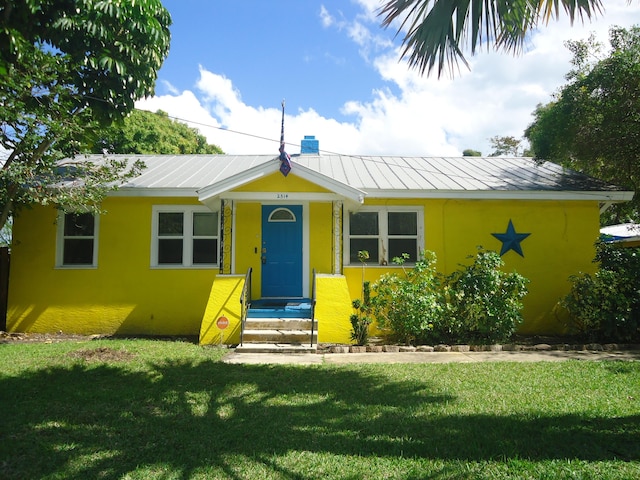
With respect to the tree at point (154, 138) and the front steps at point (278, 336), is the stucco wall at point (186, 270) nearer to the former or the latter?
the front steps at point (278, 336)

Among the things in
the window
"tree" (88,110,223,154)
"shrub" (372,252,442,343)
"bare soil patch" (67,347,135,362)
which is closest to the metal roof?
the window

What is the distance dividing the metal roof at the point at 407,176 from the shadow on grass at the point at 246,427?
474cm

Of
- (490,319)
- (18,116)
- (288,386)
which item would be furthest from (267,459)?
(18,116)

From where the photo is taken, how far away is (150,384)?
5.81 metres

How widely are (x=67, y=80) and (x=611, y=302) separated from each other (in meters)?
11.9

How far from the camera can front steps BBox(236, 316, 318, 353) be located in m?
8.16

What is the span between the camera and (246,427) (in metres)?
4.38

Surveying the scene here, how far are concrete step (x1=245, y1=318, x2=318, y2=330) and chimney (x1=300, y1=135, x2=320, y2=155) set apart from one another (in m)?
7.63

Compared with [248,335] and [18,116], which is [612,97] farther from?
[18,116]

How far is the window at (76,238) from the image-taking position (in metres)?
10.4

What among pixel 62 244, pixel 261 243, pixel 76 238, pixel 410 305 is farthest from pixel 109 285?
pixel 410 305

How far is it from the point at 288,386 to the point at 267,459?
7.00 feet

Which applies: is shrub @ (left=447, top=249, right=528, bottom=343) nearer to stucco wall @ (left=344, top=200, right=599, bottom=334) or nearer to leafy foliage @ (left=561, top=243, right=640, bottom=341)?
leafy foliage @ (left=561, top=243, right=640, bottom=341)

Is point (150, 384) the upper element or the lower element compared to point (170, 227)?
lower
